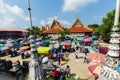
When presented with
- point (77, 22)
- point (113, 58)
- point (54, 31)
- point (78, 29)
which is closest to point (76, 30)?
point (78, 29)

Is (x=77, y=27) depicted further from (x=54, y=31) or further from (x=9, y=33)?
(x=9, y=33)

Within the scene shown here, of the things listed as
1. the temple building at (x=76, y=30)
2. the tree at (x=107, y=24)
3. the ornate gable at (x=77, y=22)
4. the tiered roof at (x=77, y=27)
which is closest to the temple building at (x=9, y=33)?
the temple building at (x=76, y=30)

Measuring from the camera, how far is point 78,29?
169 ft

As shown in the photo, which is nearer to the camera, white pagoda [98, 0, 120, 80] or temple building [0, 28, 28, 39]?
white pagoda [98, 0, 120, 80]

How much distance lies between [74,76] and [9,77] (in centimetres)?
820

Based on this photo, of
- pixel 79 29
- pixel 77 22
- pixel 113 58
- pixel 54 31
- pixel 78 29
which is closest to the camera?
pixel 113 58

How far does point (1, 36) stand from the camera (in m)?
64.0

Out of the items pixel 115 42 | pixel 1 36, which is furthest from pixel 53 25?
pixel 115 42

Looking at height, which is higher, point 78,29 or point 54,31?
point 78,29

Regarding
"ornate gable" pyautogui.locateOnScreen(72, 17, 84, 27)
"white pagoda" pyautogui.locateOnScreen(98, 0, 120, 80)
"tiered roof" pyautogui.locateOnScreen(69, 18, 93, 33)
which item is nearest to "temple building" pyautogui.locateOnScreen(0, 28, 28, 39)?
"tiered roof" pyautogui.locateOnScreen(69, 18, 93, 33)

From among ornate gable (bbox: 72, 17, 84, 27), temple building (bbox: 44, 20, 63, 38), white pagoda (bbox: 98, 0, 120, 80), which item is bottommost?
white pagoda (bbox: 98, 0, 120, 80)

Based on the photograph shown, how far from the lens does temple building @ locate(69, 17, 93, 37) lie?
5017 cm

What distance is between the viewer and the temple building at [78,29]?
50.2 meters

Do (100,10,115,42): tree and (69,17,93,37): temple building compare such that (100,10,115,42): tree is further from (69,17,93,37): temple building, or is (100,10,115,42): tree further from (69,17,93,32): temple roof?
(69,17,93,32): temple roof
